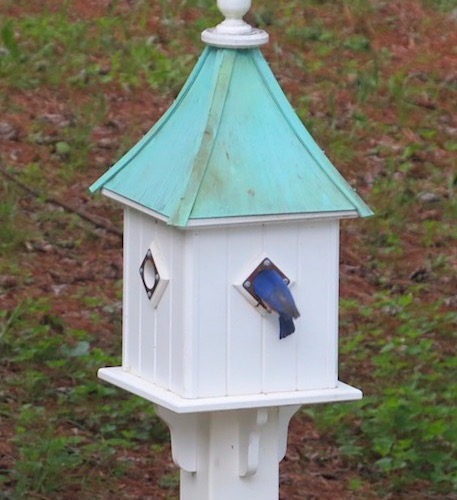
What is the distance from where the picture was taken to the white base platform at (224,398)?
3182 millimetres

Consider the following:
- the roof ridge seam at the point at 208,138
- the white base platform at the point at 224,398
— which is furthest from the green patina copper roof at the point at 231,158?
the white base platform at the point at 224,398

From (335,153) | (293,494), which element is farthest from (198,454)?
(335,153)

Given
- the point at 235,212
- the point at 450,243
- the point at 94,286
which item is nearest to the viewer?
the point at 235,212

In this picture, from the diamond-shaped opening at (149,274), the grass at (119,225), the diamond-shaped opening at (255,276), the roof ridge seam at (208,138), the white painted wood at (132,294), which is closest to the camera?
the roof ridge seam at (208,138)

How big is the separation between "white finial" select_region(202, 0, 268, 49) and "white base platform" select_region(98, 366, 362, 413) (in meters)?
0.71

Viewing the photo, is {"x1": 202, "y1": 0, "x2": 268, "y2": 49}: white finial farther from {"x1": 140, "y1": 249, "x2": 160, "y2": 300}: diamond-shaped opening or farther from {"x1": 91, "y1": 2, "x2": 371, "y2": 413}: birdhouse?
{"x1": 140, "y1": 249, "x2": 160, "y2": 300}: diamond-shaped opening

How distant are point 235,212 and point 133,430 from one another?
8.17ft

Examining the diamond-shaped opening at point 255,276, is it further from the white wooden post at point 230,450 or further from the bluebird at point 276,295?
the white wooden post at point 230,450

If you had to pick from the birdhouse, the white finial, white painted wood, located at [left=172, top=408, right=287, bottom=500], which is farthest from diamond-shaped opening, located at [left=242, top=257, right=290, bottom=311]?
the white finial

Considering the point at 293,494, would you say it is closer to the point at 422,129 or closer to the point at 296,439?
the point at 296,439

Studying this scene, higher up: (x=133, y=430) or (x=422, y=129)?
(x=422, y=129)

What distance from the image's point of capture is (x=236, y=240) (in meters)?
3.17

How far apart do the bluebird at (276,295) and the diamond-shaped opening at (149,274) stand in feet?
0.74

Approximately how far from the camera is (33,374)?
5719 millimetres
